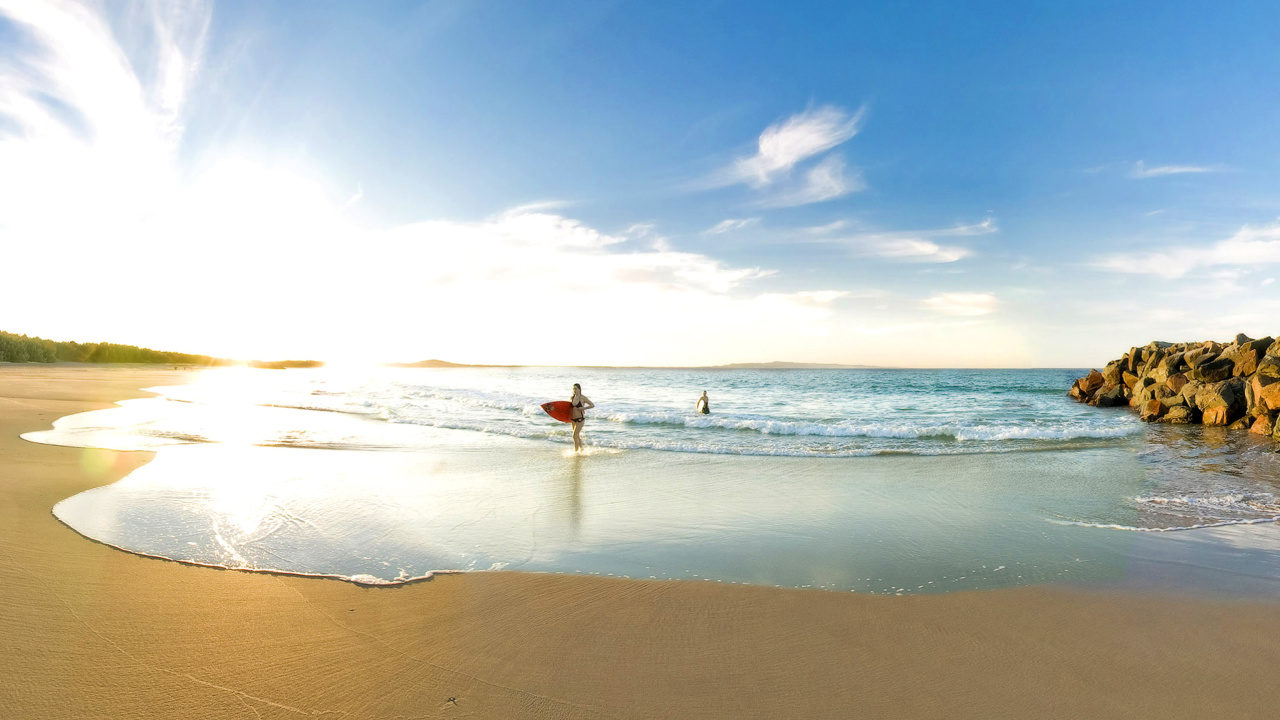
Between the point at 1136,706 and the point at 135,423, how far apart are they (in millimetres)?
21125

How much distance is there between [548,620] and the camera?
4305 mm

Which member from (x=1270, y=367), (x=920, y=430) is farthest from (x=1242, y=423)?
(x=920, y=430)

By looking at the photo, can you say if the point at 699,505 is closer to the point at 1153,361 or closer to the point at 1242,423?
the point at 1242,423

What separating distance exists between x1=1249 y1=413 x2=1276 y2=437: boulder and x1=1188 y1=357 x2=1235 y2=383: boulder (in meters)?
5.11

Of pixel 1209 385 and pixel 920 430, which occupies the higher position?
pixel 1209 385

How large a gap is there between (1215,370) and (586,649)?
28.4 meters

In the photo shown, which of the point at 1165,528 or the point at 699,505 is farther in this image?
the point at 699,505

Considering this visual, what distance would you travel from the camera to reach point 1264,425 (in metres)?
16.7

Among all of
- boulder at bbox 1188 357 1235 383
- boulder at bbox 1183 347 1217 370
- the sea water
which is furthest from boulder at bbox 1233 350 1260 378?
the sea water

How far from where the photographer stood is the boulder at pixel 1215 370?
21.3 m

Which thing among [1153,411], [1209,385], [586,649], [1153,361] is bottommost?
[586,649]

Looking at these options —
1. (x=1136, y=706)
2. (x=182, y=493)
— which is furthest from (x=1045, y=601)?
(x=182, y=493)

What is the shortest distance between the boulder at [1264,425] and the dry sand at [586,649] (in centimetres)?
1715

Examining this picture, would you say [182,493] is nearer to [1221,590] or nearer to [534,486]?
[534,486]
